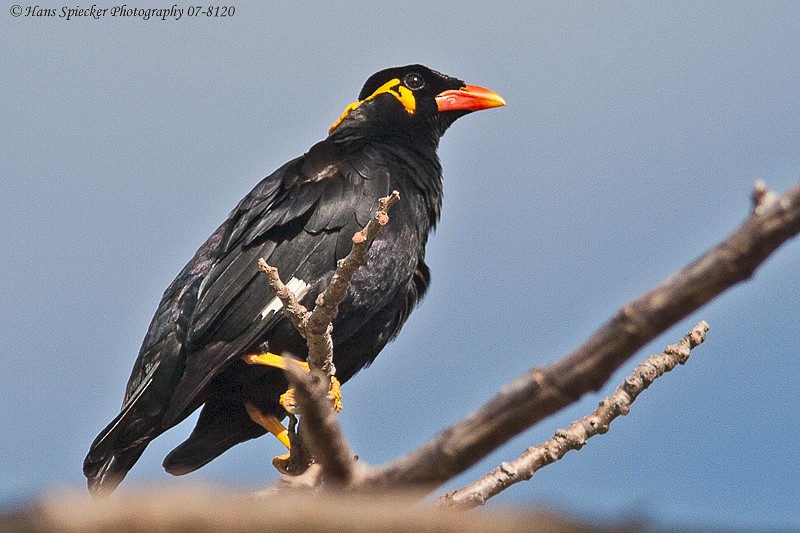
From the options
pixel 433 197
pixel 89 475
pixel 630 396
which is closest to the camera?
pixel 630 396

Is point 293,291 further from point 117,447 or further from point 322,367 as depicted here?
point 322,367

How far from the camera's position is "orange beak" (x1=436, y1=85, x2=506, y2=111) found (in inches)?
288

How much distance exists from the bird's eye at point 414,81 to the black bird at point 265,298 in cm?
87

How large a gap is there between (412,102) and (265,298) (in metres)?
2.18

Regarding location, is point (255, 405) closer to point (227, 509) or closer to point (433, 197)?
point (433, 197)

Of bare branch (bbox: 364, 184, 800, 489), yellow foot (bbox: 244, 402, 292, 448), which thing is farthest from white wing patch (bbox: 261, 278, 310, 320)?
bare branch (bbox: 364, 184, 800, 489)

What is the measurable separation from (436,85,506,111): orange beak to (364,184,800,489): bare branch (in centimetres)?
560

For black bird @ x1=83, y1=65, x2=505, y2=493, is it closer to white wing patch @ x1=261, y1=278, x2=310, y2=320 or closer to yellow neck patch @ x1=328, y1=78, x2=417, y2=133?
white wing patch @ x1=261, y1=278, x2=310, y2=320

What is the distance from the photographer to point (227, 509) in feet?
4.59

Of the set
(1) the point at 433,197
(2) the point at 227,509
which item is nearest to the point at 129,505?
(2) the point at 227,509

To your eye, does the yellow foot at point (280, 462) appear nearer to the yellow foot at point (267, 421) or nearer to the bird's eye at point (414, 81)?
the yellow foot at point (267, 421)

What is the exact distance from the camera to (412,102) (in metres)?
7.24

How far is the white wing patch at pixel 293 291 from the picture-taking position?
556 centimetres

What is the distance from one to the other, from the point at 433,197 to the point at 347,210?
2.38 ft
